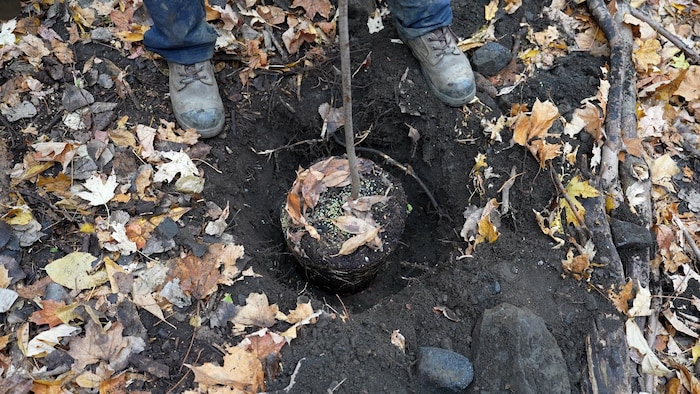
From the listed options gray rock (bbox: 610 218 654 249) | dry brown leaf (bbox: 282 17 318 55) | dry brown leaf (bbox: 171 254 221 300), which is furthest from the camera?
dry brown leaf (bbox: 282 17 318 55)

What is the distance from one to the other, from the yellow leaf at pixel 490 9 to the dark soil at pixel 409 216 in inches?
1.8

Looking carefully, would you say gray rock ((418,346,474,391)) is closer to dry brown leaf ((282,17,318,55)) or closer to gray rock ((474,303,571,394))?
gray rock ((474,303,571,394))

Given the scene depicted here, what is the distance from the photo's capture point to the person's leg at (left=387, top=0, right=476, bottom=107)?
2.96m

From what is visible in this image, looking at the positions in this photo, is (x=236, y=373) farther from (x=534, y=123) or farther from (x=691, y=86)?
(x=691, y=86)

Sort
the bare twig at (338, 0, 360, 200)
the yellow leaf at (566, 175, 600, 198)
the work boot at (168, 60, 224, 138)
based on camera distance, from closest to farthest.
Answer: the bare twig at (338, 0, 360, 200)
the yellow leaf at (566, 175, 600, 198)
the work boot at (168, 60, 224, 138)

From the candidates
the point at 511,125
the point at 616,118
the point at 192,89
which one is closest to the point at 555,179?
the point at 511,125

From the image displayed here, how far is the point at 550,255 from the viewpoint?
8.44 ft

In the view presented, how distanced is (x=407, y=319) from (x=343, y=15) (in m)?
1.41

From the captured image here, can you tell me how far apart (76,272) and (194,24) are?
52.9 inches

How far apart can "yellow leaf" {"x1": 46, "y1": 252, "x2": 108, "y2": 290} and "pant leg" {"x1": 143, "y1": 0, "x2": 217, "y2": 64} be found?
114 cm

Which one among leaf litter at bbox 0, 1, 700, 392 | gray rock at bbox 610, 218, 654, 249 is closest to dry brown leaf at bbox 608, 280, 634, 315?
leaf litter at bbox 0, 1, 700, 392

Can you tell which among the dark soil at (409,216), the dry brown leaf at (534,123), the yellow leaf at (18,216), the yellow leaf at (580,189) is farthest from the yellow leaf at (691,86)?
the yellow leaf at (18,216)

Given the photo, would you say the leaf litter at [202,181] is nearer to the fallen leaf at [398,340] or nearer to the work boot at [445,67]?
Answer: the work boot at [445,67]

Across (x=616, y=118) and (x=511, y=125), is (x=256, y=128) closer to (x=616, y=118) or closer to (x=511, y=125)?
(x=511, y=125)
